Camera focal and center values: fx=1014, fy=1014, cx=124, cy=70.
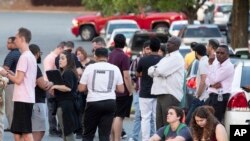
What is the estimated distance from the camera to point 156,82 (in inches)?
579

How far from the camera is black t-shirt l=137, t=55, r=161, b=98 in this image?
50.5 feet

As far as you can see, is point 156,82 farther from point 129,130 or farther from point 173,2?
point 173,2

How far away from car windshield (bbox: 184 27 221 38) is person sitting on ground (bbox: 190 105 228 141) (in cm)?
2262

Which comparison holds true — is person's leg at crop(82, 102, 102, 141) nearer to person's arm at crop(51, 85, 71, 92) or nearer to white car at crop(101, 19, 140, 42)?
person's arm at crop(51, 85, 71, 92)

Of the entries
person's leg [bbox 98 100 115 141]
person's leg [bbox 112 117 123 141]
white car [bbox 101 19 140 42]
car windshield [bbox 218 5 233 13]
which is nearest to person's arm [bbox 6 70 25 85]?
person's leg [bbox 98 100 115 141]

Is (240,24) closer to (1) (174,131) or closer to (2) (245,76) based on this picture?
(2) (245,76)

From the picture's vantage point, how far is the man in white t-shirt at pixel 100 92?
13.9 metres

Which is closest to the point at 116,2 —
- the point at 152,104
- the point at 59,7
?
the point at 152,104

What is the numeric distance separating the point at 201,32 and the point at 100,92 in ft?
69.2

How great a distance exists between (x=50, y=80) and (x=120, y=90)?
1009 mm

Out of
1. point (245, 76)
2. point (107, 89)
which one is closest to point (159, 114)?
point (107, 89)

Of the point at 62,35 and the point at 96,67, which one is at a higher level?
the point at 96,67

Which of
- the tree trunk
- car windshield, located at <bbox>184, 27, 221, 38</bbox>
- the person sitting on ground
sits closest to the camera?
the person sitting on ground

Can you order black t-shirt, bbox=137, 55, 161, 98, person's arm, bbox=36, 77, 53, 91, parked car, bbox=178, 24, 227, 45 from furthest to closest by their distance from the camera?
parked car, bbox=178, 24, 227, 45 → black t-shirt, bbox=137, 55, 161, 98 → person's arm, bbox=36, 77, 53, 91
